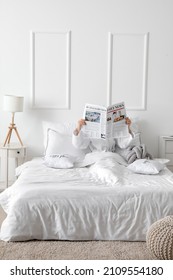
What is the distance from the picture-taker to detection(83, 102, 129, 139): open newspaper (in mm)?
3922

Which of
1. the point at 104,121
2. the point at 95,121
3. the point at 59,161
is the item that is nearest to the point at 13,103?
the point at 59,161

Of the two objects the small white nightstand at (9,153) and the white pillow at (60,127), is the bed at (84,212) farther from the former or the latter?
the white pillow at (60,127)

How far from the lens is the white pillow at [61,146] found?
4.52 m

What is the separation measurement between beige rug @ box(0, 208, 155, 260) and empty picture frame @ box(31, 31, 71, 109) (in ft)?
7.14

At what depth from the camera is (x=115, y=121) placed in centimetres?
401

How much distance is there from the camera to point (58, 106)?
5.04 meters

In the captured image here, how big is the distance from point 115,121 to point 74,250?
1384 mm

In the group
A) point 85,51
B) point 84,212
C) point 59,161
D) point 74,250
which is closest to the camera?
point 74,250

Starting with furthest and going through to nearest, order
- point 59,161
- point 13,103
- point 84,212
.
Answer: point 13,103, point 59,161, point 84,212

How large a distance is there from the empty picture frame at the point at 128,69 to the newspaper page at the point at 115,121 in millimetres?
1025

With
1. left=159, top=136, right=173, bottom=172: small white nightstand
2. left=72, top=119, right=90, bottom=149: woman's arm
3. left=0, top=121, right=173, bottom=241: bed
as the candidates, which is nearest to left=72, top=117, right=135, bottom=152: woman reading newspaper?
left=72, top=119, right=90, bottom=149: woman's arm

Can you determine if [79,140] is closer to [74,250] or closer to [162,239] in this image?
[74,250]

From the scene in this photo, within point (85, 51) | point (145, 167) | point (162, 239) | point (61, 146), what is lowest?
point (162, 239)

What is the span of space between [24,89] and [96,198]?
217 cm
